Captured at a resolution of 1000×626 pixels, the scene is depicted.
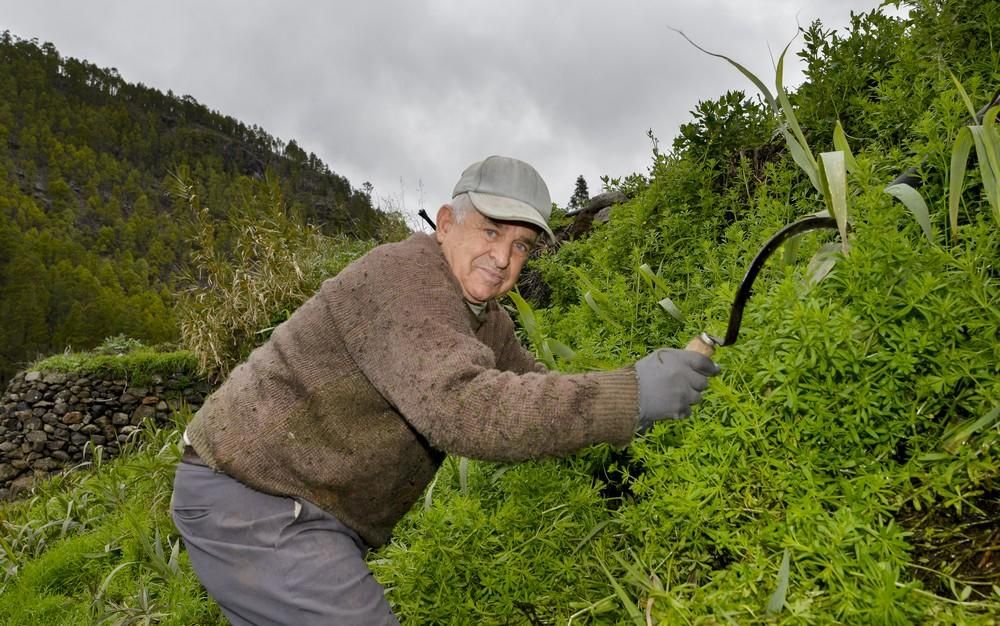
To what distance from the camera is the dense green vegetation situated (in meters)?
1.15

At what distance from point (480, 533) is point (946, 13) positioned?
2487mm

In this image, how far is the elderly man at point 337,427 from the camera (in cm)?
170

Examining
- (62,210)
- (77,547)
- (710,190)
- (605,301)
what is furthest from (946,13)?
(62,210)

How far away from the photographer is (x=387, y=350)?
1.61 m

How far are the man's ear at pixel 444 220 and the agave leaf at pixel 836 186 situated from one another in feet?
3.40

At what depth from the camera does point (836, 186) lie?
52.2 inches

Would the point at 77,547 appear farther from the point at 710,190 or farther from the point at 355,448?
the point at 710,190

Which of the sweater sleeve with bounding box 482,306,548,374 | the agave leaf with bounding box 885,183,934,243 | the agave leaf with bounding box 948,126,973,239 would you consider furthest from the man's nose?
the agave leaf with bounding box 948,126,973,239

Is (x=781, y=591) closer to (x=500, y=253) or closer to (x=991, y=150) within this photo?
(x=991, y=150)

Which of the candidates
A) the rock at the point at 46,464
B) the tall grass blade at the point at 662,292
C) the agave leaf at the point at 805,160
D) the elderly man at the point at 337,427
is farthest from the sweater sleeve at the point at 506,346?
the rock at the point at 46,464

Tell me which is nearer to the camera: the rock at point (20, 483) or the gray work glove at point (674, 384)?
the gray work glove at point (674, 384)

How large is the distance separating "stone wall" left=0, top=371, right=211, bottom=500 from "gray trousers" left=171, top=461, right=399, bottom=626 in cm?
1193

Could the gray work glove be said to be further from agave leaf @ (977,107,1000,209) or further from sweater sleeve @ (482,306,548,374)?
sweater sleeve @ (482,306,548,374)

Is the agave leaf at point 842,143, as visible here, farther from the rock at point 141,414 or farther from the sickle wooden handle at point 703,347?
the rock at point 141,414
